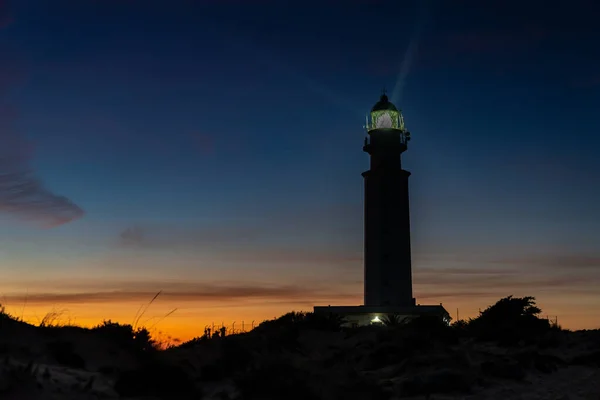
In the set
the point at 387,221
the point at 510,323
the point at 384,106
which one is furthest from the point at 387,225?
the point at 510,323

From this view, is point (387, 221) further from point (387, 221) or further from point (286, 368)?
point (286, 368)

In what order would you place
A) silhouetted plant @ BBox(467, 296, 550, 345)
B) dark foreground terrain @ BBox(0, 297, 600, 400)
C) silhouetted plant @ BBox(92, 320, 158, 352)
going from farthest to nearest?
silhouetted plant @ BBox(467, 296, 550, 345)
silhouetted plant @ BBox(92, 320, 158, 352)
dark foreground terrain @ BBox(0, 297, 600, 400)

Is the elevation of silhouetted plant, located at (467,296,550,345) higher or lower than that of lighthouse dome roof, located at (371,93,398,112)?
lower

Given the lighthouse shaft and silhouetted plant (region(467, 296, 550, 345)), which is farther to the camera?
the lighthouse shaft

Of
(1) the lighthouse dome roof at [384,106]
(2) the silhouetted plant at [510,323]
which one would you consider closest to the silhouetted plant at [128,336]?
(2) the silhouetted plant at [510,323]

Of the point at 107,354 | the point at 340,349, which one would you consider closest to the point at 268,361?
the point at 107,354

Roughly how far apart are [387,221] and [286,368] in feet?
109

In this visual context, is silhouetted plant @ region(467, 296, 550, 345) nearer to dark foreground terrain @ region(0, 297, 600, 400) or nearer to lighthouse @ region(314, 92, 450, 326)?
dark foreground terrain @ region(0, 297, 600, 400)

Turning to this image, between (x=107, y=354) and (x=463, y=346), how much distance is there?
9.72m

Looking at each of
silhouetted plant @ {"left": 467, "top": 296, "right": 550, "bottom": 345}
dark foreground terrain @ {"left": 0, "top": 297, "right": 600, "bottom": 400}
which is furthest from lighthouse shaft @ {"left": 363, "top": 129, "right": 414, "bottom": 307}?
dark foreground terrain @ {"left": 0, "top": 297, "right": 600, "bottom": 400}

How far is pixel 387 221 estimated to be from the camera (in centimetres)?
4656

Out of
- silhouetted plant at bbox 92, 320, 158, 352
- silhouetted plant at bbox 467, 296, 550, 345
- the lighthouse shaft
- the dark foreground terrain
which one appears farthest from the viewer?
the lighthouse shaft

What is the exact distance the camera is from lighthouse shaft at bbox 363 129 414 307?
1807 inches

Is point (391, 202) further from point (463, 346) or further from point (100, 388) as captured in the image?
point (100, 388)
